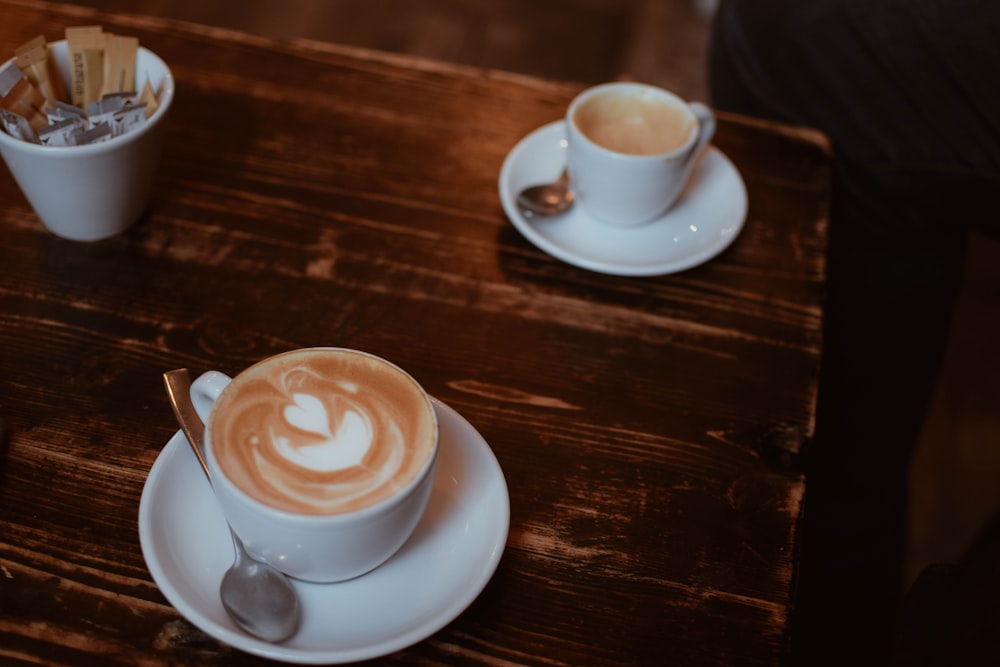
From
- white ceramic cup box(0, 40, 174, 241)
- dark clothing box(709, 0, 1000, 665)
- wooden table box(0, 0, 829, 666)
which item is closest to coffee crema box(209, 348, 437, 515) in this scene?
wooden table box(0, 0, 829, 666)

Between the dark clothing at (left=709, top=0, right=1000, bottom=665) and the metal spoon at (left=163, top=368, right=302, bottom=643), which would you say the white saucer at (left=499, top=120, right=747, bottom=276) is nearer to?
the dark clothing at (left=709, top=0, right=1000, bottom=665)

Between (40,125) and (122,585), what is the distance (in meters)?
0.45

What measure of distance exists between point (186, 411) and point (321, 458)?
15 centimetres

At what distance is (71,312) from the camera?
0.81 metres

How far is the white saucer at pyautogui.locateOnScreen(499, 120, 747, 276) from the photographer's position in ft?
2.99

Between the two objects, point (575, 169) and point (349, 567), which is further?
point (575, 169)

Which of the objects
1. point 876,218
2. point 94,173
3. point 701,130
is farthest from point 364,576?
point 876,218

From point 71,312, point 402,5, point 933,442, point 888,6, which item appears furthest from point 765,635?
point 402,5

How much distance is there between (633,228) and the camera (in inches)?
38.5

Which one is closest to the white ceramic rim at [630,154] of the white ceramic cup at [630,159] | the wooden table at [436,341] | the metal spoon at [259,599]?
the white ceramic cup at [630,159]

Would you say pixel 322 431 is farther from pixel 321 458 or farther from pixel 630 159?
pixel 630 159

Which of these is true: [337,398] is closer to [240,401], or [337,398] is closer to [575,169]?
[240,401]

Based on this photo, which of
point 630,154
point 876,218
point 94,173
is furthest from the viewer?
point 876,218

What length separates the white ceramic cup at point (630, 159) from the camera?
91cm
